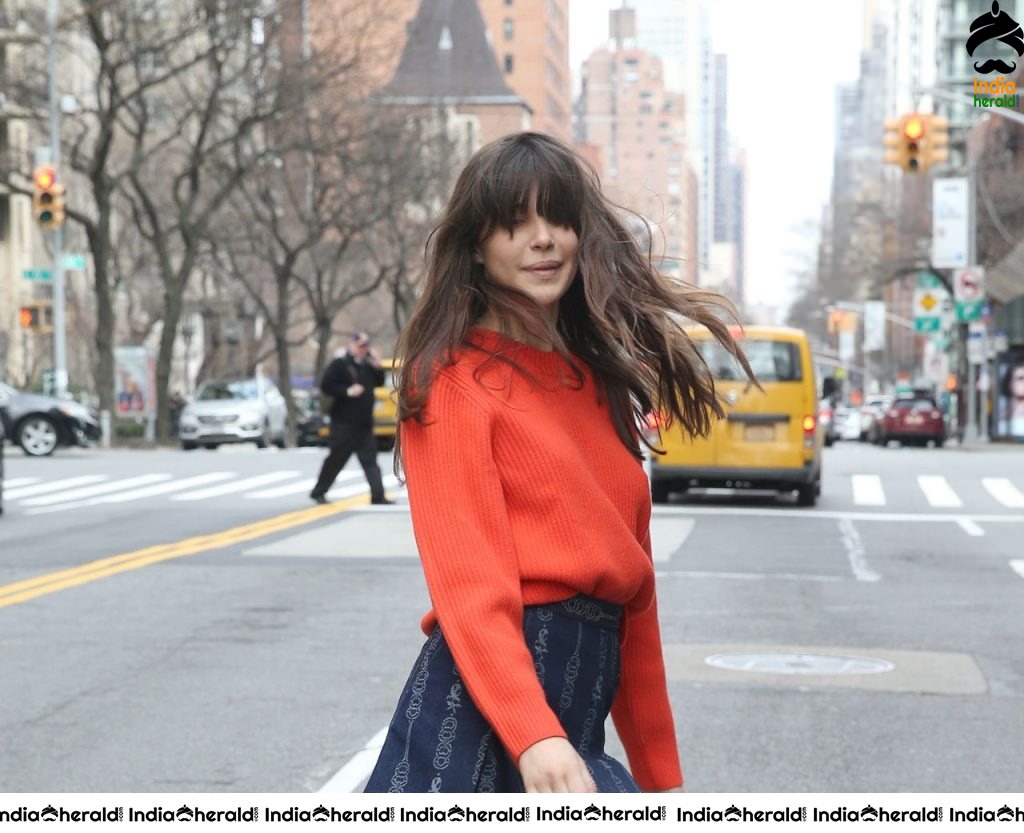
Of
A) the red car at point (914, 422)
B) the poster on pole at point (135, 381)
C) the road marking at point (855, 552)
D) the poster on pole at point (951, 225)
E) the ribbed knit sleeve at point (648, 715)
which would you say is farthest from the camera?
the poster on pole at point (951, 225)

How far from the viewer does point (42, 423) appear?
104 feet

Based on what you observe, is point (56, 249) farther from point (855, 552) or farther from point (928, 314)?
point (928, 314)

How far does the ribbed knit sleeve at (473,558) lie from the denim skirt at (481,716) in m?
0.07

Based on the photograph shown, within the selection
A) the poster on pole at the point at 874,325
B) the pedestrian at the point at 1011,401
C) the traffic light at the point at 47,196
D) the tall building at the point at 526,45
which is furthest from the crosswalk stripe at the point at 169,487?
the tall building at the point at 526,45

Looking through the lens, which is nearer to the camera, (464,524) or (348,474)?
(464,524)

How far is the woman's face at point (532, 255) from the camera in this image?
9.86 ft

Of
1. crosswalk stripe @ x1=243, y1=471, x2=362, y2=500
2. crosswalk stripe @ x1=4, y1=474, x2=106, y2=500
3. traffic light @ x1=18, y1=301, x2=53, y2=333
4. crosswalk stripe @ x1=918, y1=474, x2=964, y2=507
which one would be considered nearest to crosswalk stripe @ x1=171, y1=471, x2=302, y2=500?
crosswalk stripe @ x1=243, y1=471, x2=362, y2=500

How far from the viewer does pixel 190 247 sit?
1687 inches

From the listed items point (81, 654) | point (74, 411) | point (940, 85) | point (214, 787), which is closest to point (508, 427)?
point (214, 787)

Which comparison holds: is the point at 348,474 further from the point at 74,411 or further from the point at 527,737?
the point at 527,737

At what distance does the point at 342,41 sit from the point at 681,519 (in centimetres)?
2766

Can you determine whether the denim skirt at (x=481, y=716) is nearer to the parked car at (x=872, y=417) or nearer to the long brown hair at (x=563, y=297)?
the long brown hair at (x=563, y=297)

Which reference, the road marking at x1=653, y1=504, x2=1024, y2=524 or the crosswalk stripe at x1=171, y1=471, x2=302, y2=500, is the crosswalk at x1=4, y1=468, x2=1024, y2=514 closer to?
the crosswalk stripe at x1=171, y1=471, x2=302, y2=500

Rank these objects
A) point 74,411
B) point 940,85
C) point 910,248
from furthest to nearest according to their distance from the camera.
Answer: point 940,85
point 910,248
point 74,411
